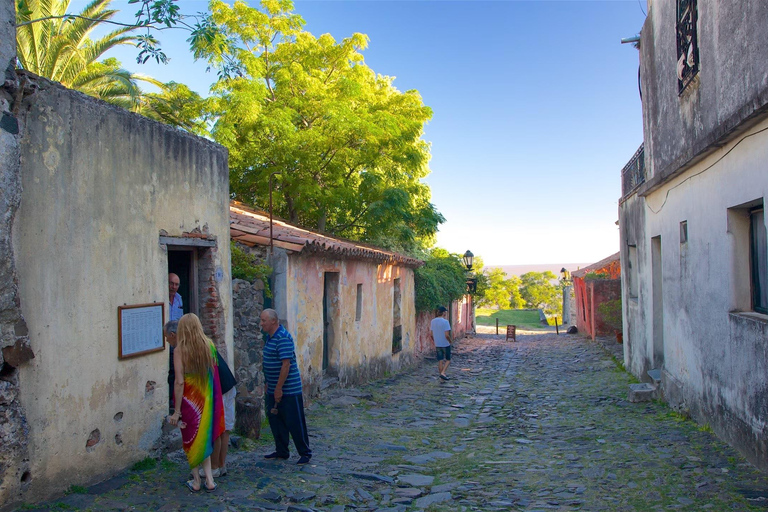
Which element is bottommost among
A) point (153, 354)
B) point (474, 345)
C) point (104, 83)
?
point (474, 345)

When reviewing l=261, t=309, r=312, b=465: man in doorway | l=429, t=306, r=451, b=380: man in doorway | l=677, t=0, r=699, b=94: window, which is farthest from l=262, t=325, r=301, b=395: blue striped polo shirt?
l=429, t=306, r=451, b=380: man in doorway

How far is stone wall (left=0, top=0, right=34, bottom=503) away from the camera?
420 cm

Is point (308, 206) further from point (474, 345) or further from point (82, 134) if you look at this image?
point (82, 134)

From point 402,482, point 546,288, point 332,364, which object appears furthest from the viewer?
point 546,288

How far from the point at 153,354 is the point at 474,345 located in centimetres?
1917

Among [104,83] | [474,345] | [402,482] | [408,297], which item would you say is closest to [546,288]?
[474,345]

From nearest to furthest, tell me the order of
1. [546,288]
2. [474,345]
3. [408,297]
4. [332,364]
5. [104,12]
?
[332,364] → [104,12] → [408,297] → [474,345] → [546,288]

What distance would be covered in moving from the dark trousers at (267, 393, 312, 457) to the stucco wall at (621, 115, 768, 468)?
14.8 feet

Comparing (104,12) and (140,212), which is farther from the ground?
(104,12)

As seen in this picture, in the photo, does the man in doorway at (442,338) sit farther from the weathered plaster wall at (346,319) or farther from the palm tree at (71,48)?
the palm tree at (71,48)

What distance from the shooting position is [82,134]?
507cm

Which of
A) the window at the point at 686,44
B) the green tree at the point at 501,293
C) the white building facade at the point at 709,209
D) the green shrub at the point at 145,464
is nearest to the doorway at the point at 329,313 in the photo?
the green shrub at the point at 145,464

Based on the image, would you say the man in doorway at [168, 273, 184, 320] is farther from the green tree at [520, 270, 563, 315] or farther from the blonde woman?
the green tree at [520, 270, 563, 315]

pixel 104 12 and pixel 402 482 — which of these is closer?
pixel 402 482
